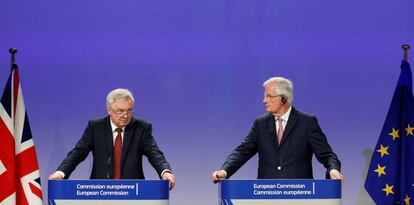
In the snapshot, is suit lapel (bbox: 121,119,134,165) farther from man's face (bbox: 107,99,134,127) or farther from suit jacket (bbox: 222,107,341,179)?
suit jacket (bbox: 222,107,341,179)

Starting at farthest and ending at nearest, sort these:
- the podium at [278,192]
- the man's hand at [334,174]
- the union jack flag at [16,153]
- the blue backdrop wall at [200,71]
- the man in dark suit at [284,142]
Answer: the blue backdrop wall at [200,71], the union jack flag at [16,153], the man in dark suit at [284,142], the man's hand at [334,174], the podium at [278,192]

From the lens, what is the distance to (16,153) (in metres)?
5.41

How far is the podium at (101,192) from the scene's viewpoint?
4105 millimetres

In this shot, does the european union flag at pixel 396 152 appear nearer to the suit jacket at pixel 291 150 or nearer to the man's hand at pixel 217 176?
the suit jacket at pixel 291 150

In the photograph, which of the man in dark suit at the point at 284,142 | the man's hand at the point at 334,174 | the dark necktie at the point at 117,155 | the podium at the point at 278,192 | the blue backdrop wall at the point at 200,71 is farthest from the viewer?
the blue backdrop wall at the point at 200,71

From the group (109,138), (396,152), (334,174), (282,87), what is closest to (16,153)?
(109,138)

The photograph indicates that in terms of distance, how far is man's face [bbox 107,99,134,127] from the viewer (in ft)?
15.9

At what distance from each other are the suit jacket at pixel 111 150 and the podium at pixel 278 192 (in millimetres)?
899

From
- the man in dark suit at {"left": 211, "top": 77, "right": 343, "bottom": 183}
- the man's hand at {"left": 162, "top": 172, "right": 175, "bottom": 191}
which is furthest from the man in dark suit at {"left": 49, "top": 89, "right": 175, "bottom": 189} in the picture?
the man in dark suit at {"left": 211, "top": 77, "right": 343, "bottom": 183}

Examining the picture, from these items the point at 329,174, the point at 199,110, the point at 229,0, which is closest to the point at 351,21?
the point at 229,0

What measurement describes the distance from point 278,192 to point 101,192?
3.32 feet

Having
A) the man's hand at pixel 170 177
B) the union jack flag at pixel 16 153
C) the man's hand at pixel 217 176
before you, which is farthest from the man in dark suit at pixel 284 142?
the union jack flag at pixel 16 153

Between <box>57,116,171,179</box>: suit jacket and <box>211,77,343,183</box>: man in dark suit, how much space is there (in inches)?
21.2

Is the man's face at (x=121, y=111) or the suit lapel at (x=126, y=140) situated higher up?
the man's face at (x=121, y=111)
